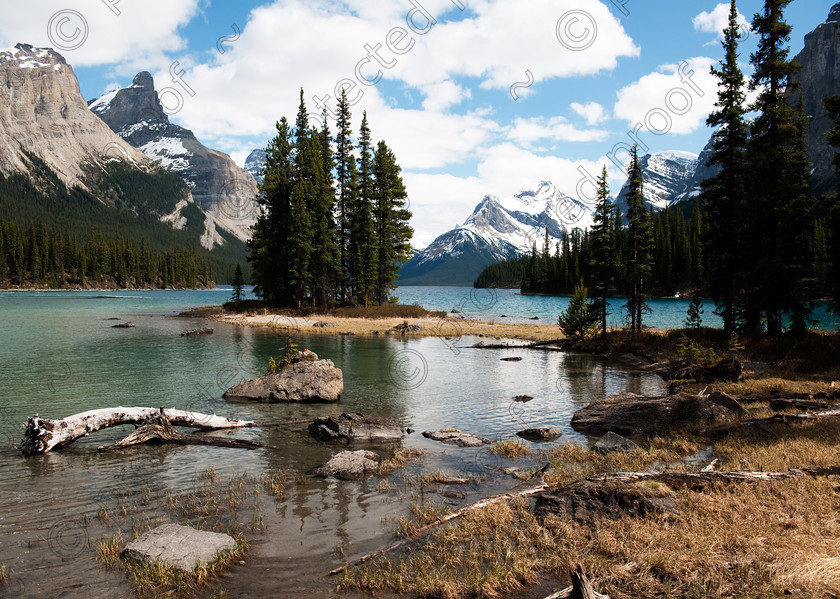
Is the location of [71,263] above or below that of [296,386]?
above

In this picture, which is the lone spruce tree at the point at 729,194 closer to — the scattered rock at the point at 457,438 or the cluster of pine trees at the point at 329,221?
the scattered rock at the point at 457,438

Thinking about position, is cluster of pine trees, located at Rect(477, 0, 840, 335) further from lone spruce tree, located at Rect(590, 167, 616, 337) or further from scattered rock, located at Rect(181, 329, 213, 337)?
scattered rock, located at Rect(181, 329, 213, 337)

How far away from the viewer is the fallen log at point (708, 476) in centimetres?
893

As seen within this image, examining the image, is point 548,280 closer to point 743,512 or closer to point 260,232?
point 260,232

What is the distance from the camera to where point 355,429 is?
49.0 ft

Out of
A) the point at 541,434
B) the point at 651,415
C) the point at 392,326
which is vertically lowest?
the point at 541,434

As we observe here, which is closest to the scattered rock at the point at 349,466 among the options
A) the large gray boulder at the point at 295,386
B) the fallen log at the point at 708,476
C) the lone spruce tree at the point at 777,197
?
the fallen log at the point at 708,476

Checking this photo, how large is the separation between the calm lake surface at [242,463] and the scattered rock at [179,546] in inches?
15.4

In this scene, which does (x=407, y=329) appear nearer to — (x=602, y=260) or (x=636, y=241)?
(x=602, y=260)

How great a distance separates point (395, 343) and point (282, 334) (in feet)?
39.9

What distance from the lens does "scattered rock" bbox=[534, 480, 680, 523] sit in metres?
8.05

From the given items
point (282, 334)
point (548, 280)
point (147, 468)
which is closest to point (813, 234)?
point (147, 468)

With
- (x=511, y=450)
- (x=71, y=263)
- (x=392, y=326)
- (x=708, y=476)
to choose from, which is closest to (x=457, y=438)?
(x=511, y=450)

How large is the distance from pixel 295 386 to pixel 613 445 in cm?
1316
